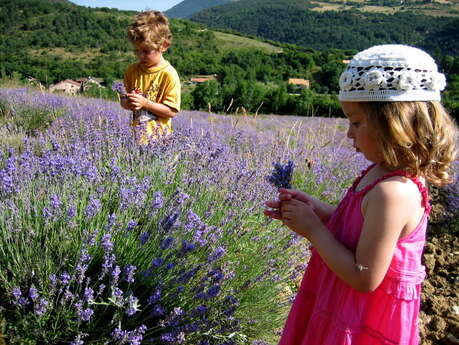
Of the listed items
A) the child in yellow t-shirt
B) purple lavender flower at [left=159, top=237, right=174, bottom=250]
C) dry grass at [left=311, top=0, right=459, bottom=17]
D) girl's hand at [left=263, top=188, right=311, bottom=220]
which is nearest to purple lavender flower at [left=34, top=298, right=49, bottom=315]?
purple lavender flower at [left=159, top=237, right=174, bottom=250]

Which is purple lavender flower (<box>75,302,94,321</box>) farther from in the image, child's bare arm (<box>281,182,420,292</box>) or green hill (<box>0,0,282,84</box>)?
green hill (<box>0,0,282,84</box>)

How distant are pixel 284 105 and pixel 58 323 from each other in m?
31.9

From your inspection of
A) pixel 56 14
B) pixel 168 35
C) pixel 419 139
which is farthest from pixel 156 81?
pixel 56 14

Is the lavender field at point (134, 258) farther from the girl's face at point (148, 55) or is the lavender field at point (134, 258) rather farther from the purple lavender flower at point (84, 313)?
the girl's face at point (148, 55)

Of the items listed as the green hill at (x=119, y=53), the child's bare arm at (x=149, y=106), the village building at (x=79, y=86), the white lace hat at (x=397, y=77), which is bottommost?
the green hill at (x=119, y=53)

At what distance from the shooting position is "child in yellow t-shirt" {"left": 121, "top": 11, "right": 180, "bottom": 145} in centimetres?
279

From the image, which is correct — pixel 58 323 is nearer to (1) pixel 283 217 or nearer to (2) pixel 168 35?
(1) pixel 283 217

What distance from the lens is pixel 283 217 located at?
123 cm

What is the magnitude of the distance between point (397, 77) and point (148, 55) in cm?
219

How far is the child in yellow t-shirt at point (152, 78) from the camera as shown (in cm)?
279

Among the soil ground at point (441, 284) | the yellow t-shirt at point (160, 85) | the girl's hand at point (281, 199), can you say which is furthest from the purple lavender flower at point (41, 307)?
the soil ground at point (441, 284)

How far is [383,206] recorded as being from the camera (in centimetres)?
101

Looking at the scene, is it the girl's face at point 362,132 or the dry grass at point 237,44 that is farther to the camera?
the dry grass at point 237,44

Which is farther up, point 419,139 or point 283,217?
point 419,139
